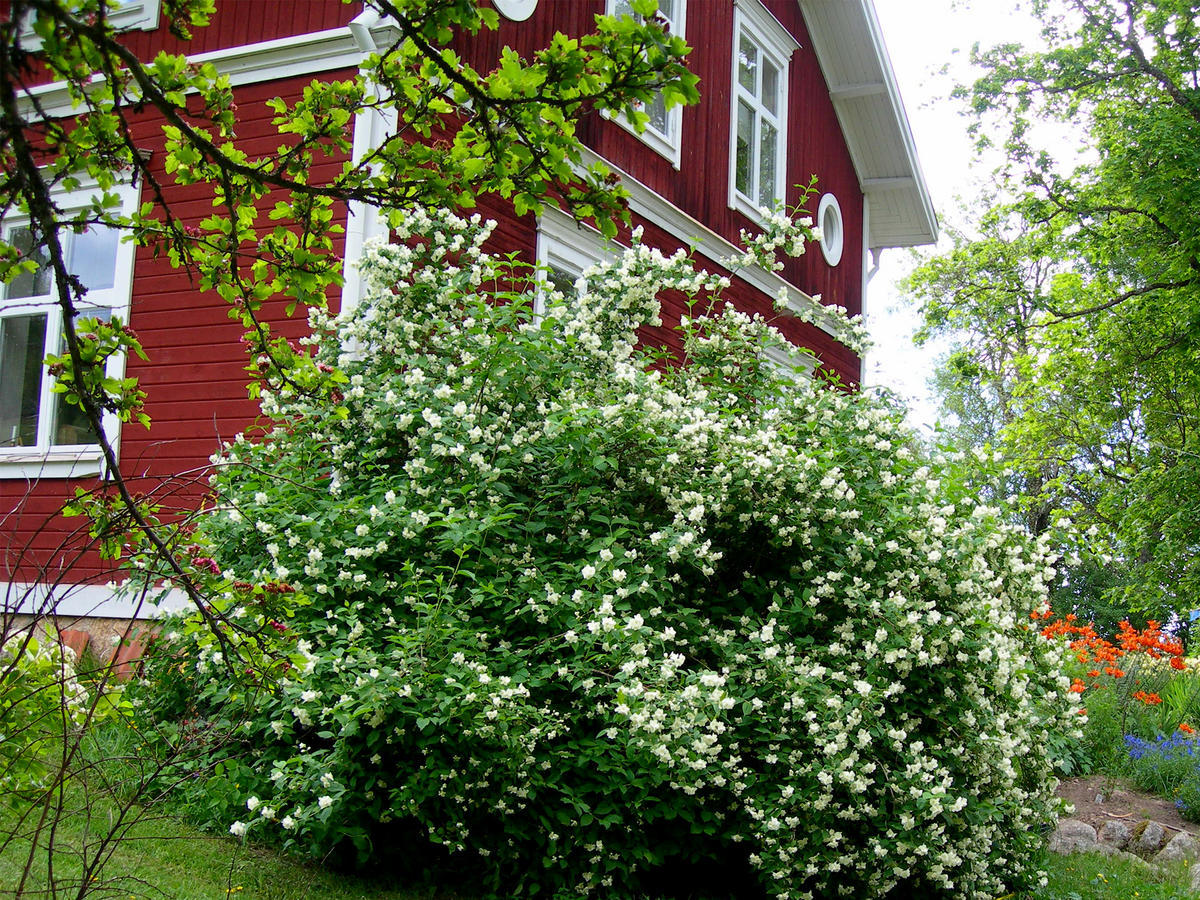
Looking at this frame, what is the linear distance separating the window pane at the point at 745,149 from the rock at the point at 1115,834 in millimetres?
7549

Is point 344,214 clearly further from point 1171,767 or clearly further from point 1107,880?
point 1171,767

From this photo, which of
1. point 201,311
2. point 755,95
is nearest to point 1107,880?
point 201,311

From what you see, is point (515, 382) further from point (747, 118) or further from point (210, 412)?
point (747, 118)

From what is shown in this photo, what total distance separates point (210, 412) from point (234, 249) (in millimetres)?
4712

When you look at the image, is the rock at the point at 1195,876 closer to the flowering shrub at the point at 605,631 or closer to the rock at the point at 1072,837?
the rock at the point at 1072,837

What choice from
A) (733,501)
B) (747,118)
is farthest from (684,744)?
(747,118)

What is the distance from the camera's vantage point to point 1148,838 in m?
6.84

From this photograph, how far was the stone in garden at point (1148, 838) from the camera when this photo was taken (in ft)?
22.3

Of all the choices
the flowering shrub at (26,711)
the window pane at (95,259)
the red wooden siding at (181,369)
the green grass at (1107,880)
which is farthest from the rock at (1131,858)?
the window pane at (95,259)

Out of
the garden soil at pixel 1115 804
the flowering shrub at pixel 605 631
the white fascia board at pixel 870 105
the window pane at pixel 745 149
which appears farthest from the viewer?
the white fascia board at pixel 870 105

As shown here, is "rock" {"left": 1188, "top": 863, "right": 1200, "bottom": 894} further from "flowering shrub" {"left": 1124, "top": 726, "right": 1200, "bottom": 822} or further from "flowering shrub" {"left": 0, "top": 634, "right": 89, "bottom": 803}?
"flowering shrub" {"left": 0, "top": 634, "right": 89, "bottom": 803}

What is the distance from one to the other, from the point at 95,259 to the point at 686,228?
215 inches

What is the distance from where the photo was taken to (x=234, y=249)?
317 cm

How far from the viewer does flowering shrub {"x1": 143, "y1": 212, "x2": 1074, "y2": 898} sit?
4129 mm
